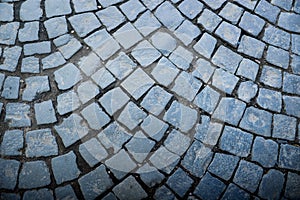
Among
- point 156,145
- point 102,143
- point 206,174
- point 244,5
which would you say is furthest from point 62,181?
point 244,5

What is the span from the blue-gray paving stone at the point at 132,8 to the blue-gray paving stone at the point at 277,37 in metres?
1.35

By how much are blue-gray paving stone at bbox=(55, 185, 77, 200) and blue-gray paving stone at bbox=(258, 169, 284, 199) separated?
1.60 m

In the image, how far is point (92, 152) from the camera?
9.20ft

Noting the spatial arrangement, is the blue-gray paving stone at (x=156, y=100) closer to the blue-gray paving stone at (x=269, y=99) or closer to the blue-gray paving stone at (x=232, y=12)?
the blue-gray paving stone at (x=269, y=99)

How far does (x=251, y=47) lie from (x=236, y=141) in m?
1.05

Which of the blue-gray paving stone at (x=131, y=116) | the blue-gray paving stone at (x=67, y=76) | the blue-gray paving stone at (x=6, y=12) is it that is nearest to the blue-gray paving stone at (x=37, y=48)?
the blue-gray paving stone at (x=67, y=76)

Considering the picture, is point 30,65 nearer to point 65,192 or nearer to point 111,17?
point 111,17

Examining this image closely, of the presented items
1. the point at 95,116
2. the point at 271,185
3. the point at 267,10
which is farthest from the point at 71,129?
the point at 267,10

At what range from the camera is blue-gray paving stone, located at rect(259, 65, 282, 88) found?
3.14 m

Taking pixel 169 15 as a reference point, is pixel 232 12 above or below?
above

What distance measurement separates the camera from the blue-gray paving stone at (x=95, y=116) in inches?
115

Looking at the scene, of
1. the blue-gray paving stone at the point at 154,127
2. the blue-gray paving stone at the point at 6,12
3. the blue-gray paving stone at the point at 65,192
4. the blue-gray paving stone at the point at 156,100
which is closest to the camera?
the blue-gray paving stone at the point at 65,192

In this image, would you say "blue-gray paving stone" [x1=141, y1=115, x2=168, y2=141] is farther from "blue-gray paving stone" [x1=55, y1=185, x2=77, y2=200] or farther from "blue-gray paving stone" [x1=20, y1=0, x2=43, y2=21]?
"blue-gray paving stone" [x1=20, y1=0, x2=43, y2=21]

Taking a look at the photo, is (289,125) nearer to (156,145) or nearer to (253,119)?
(253,119)
